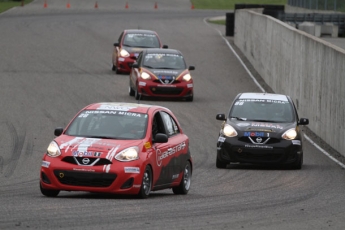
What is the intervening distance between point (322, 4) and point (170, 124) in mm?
43396

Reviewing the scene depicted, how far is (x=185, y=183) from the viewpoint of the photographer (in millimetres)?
15578

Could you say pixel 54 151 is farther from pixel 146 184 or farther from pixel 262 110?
pixel 262 110

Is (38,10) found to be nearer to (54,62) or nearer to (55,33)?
(55,33)

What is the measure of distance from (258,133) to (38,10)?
1899 inches

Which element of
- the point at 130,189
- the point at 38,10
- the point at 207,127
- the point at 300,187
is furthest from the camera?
the point at 38,10

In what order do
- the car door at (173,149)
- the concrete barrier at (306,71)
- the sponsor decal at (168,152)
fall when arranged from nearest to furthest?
1. the sponsor decal at (168,152)
2. the car door at (173,149)
3. the concrete barrier at (306,71)

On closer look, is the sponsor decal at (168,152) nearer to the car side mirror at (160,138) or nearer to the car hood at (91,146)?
the car side mirror at (160,138)

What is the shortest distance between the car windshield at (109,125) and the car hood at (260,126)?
5.73 metres

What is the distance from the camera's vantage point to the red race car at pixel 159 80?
31.2m

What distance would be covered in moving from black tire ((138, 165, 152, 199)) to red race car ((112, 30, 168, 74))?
23133mm

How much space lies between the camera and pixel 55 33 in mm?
51125

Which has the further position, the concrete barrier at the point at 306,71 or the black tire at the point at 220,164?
the concrete barrier at the point at 306,71

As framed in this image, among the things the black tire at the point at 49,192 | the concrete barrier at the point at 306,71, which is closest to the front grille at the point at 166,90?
the concrete barrier at the point at 306,71

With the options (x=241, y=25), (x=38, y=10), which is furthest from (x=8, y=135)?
(x=38, y=10)
